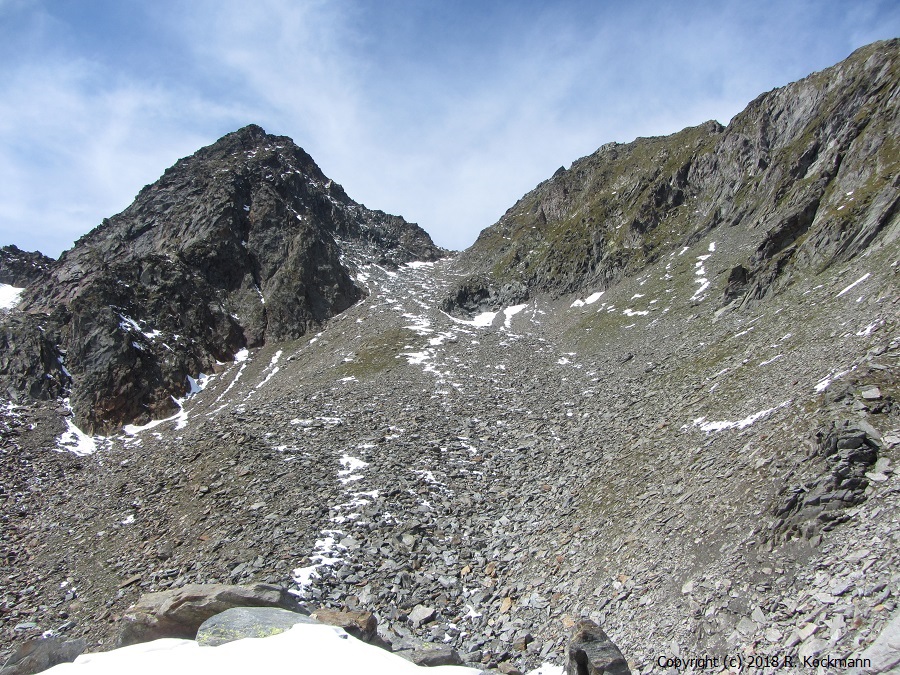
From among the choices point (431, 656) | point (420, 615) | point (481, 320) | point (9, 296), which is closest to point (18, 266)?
point (9, 296)

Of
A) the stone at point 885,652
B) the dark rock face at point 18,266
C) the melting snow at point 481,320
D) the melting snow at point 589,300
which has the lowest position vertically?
the stone at point 885,652

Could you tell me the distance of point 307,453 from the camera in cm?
2891

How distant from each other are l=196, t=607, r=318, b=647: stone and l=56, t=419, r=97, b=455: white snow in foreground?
52559mm

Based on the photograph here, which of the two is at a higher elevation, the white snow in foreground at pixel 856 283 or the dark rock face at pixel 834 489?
the white snow in foreground at pixel 856 283

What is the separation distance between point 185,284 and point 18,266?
80.0 m

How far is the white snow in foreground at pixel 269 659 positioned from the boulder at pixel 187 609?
1.28 meters

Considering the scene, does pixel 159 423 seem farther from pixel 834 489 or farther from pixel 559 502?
pixel 834 489

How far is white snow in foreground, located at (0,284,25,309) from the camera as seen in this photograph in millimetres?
106312

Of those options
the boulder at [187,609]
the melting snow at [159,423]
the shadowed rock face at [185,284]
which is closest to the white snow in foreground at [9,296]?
the shadowed rock face at [185,284]

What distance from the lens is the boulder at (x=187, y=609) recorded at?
12.2m

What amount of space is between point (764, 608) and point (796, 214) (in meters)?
45.5

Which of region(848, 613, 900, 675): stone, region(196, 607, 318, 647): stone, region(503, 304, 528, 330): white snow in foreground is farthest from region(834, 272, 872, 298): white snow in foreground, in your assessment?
region(503, 304, 528, 330): white snow in foreground

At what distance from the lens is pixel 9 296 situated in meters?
113

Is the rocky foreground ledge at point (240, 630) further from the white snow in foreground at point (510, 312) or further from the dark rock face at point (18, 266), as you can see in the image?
the dark rock face at point (18, 266)
